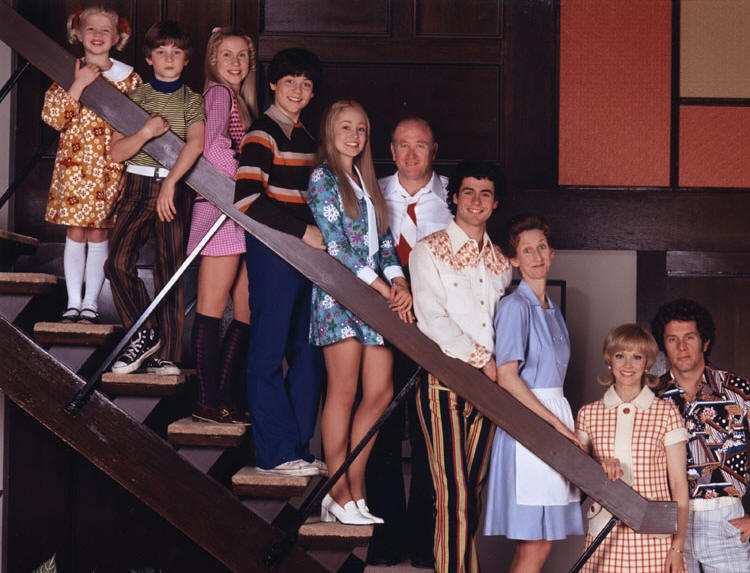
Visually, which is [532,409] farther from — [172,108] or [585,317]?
[172,108]

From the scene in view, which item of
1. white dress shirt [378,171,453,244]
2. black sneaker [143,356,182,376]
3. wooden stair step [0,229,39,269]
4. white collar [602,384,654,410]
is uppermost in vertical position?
white dress shirt [378,171,453,244]

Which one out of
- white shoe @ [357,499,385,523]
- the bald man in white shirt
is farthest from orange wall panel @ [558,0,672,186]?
white shoe @ [357,499,385,523]

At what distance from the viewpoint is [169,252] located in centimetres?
382

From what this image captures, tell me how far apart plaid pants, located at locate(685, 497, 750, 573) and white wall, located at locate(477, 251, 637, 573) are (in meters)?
1.11

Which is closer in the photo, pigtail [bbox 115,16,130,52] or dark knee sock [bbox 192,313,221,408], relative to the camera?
dark knee sock [bbox 192,313,221,408]

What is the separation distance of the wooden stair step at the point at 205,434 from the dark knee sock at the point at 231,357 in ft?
0.44

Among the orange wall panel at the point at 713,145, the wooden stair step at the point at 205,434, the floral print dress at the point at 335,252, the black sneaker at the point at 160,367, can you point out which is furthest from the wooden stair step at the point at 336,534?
the orange wall panel at the point at 713,145

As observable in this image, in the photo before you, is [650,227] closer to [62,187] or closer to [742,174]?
[742,174]

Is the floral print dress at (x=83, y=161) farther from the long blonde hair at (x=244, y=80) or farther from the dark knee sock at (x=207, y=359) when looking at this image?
the dark knee sock at (x=207, y=359)

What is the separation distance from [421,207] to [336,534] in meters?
1.30

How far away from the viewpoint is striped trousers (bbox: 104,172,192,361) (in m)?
3.68

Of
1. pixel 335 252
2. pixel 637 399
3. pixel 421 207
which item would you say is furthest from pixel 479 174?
pixel 637 399

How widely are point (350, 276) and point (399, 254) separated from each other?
562 mm

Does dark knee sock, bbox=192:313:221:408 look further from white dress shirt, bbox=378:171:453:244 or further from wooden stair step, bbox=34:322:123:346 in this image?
white dress shirt, bbox=378:171:453:244
